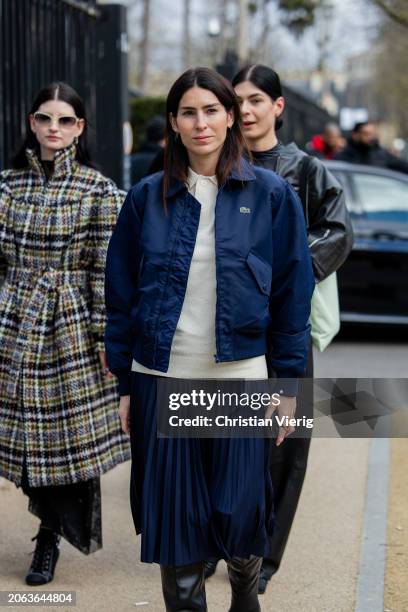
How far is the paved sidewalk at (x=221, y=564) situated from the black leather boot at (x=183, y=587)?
0.84m

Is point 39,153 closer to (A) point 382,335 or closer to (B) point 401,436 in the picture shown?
(B) point 401,436

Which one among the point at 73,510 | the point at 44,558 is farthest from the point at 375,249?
the point at 44,558

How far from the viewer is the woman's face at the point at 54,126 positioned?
459 centimetres

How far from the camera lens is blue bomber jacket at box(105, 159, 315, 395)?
340 centimetres

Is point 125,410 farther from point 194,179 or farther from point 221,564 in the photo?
point 221,564

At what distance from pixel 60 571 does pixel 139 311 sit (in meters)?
1.74

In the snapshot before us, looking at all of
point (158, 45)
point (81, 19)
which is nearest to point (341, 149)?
point (81, 19)

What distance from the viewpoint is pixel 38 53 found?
7.21 meters

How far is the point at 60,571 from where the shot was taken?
15.7ft

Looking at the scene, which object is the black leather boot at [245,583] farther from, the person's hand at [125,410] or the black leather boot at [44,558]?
the black leather boot at [44,558]

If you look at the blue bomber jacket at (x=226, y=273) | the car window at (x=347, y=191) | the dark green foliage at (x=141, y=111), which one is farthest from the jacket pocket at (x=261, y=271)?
the dark green foliage at (x=141, y=111)

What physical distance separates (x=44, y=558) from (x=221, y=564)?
752 mm

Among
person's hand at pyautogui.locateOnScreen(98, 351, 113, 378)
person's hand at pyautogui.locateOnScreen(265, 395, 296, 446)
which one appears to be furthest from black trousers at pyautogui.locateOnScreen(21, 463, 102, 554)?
person's hand at pyautogui.locateOnScreen(265, 395, 296, 446)

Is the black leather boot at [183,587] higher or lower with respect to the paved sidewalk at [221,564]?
higher
